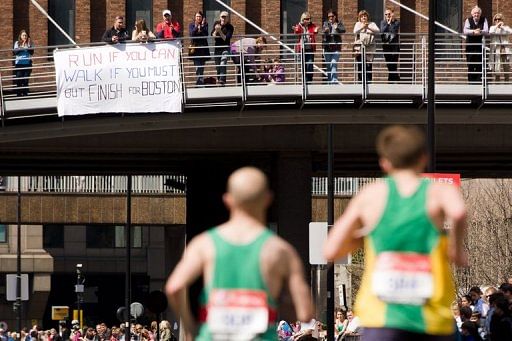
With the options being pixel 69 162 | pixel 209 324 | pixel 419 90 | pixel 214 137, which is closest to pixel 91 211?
pixel 69 162

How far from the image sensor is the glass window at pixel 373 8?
4475 centimetres

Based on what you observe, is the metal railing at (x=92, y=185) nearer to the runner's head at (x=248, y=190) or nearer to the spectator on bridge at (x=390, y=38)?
the spectator on bridge at (x=390, y=38)

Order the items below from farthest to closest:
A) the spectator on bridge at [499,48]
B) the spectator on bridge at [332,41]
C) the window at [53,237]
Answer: the window at [53,237], the spectator on bridge at [499,48], the spectator on bridge at [332,41]

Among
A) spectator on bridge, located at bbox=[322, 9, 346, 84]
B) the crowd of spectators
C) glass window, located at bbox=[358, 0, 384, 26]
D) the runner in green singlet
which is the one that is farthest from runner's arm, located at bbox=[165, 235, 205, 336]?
glass window, located at bbox=[358, 0, 384, 26]

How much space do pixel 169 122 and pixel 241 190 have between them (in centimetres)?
2920

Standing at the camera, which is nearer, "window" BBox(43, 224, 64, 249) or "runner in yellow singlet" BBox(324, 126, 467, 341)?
"runner in yellow singlet" BBox(324, 126, 467, 341)

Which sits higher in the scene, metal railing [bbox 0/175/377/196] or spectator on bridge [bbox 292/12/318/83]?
spectator on bridge [bbox 292/12/318/83]

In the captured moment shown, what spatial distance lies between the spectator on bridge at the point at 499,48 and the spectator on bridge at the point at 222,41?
547 cm

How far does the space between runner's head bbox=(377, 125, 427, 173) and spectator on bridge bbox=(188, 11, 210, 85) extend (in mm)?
25005

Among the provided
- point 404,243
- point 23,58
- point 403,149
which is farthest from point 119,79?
point 403,149

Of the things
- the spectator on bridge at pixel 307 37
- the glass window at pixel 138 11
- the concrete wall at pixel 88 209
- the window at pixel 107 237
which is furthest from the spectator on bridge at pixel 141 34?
the window at pixel 107 237

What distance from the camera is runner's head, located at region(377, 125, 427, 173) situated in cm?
816

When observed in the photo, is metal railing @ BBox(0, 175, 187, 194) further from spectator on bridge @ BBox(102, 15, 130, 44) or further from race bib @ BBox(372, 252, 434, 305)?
race bib @ BBox(372, 252, 434, 305)

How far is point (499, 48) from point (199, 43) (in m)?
6.47
